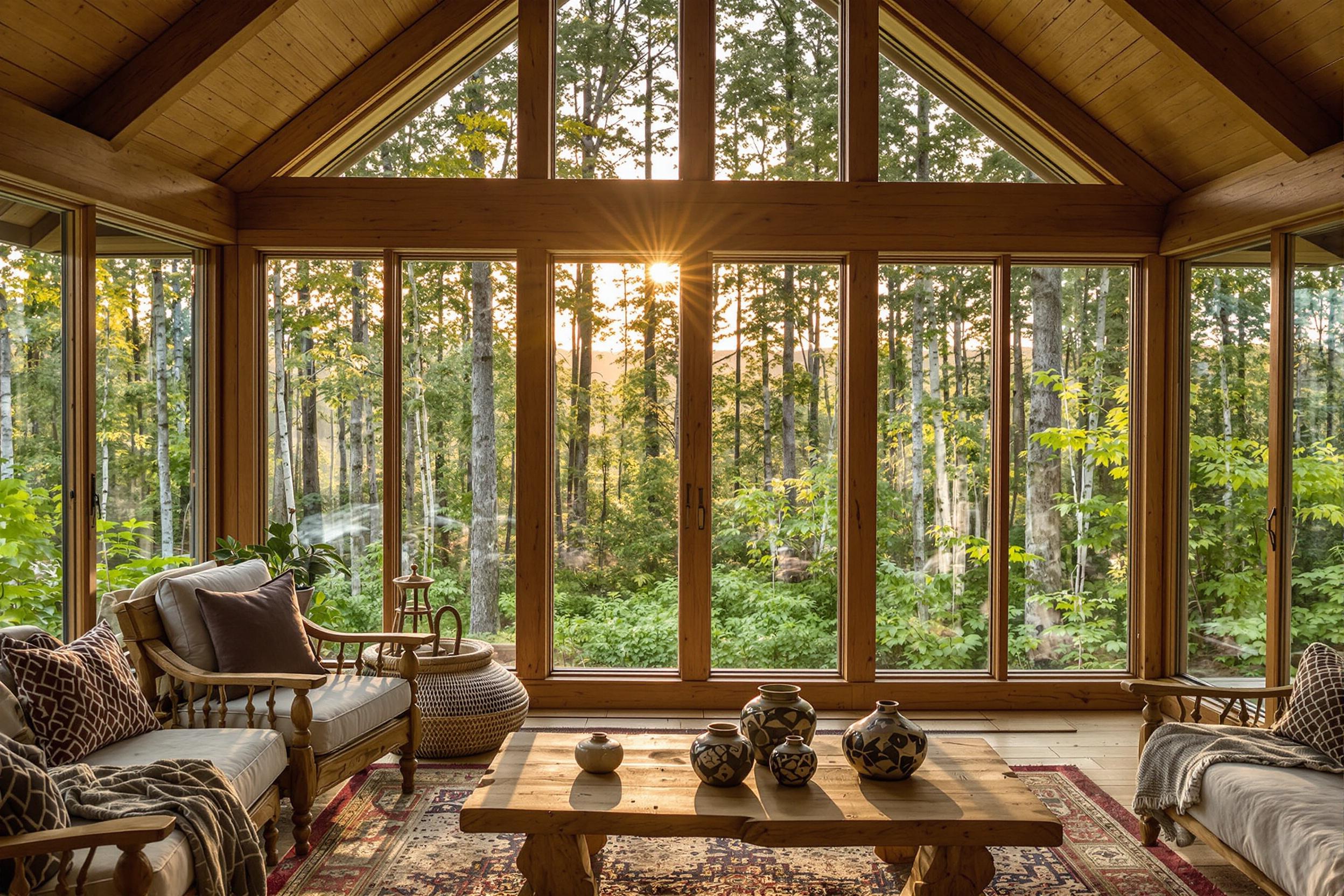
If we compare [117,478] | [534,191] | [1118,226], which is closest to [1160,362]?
[1118,226]

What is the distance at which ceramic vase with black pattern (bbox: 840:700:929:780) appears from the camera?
286 cm

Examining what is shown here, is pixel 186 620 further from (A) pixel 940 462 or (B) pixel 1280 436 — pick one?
(B) pixel 1280 436

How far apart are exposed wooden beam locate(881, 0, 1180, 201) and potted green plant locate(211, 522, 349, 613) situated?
4.37m

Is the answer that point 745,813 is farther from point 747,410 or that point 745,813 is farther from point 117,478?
point 117,478

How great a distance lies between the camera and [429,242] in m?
5.18

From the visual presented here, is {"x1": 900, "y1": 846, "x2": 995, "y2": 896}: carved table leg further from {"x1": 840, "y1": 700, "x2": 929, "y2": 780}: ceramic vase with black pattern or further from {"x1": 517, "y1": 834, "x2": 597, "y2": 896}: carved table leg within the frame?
{"x1": 517, "y1": 834, "x2": 597, "y2": 896}: carved table leg

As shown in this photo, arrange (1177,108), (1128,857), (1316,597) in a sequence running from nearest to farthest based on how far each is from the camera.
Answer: (1128,857) < (1316,597) < (1177,108)

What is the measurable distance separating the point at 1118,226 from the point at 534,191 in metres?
3.30

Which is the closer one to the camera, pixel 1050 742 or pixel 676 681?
pixel 1050 742

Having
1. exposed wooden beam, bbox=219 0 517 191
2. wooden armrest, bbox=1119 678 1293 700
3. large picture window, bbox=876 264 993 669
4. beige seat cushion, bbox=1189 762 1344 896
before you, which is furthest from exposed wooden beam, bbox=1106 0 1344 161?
exposed wooden beam, bbox=219 0 517 191

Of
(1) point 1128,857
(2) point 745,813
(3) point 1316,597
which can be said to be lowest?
(1) point 1128,857

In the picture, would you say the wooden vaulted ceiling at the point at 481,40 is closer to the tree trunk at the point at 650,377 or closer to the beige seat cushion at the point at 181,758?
the tree trunk at the point at 650,377

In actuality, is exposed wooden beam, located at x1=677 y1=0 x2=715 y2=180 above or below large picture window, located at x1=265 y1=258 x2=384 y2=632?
above

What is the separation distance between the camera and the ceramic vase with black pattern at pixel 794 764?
2820 mm
